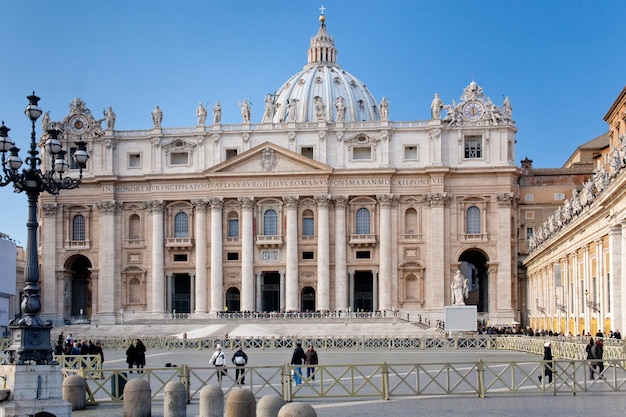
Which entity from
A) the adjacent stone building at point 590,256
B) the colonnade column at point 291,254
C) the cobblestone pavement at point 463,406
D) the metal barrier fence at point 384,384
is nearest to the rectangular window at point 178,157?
the colonnade column at point 291,254

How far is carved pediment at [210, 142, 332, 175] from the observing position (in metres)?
83.8

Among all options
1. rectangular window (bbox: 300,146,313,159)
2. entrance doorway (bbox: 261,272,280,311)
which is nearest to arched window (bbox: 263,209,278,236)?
entrance doorway (bbox: 261,272,280,311)

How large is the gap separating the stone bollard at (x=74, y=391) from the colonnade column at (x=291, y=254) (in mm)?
61501

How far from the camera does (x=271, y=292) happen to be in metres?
88.1

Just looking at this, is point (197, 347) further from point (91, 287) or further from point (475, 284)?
point (475, 284)

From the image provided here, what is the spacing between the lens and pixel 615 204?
124ft

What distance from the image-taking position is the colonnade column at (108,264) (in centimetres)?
8631

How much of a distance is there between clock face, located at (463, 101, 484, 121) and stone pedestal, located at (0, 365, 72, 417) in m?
67.3

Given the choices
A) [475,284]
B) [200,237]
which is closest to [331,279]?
[200,237]

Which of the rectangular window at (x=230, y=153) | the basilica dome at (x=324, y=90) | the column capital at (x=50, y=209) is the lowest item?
the column capital at (x=50, y=209)

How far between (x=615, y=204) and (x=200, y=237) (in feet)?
171

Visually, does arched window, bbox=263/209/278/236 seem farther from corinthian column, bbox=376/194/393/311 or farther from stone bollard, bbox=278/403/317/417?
stone bollard, bbox=278/403/317/417

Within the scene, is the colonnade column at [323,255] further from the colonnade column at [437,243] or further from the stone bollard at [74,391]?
the stone bollard at [74,391]

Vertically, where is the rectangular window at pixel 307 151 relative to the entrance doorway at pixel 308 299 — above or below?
above
